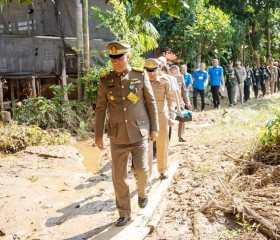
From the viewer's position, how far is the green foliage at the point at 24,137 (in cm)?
871

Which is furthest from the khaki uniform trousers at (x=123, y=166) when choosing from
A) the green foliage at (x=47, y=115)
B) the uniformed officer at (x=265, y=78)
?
the uniformed officer at (x=265, y=78)

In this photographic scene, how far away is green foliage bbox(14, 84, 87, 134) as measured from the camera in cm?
1004

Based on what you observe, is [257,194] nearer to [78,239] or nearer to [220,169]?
[220,169]

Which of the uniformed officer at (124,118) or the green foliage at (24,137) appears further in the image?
the green foliage at (24,137)

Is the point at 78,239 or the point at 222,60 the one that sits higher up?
the point at 222,60

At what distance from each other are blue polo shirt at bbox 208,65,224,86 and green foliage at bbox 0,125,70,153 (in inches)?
220

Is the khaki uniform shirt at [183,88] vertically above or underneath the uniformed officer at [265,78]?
above

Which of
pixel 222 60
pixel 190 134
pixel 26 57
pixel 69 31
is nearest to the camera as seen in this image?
pixel 190 134

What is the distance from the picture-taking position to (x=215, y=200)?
176 inches

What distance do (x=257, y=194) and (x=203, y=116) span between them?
7127 mm

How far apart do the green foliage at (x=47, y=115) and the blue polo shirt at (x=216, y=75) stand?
487 cm

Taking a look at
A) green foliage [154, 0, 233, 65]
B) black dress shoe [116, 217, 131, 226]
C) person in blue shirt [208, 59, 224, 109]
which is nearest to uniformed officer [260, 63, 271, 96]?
green foliage [154, 0, 233, 65]

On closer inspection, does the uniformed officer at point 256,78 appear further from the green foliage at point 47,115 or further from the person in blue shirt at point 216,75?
the green foliage at point 47,115

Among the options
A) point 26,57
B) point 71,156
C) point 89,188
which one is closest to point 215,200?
point 89,188
